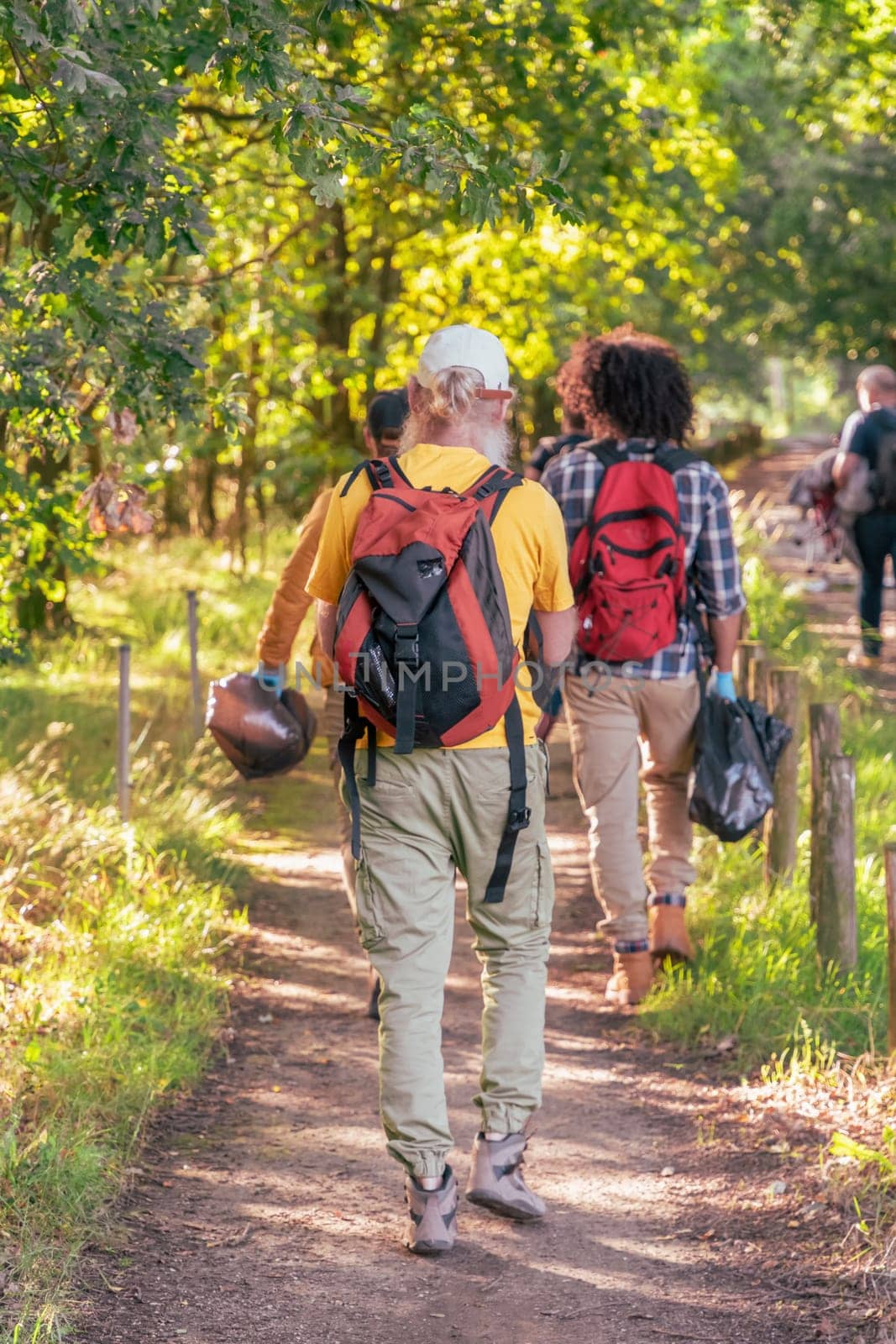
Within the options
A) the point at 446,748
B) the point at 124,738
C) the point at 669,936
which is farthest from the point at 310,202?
the point at 446,748

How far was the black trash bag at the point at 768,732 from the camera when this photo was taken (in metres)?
5.20

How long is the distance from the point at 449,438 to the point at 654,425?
1.73m

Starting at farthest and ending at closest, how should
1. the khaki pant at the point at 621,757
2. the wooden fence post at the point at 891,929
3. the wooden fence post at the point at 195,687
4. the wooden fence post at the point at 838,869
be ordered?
the wooden fence post at the point at 195,687
the khaki pant at the point at 621,757
the wooden fence post at the point at 838,869
the wooden fence post at the point at 891,929

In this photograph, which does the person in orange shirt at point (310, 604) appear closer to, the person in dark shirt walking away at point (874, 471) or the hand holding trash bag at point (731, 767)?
the hand holding trash bag at point (731, 767)

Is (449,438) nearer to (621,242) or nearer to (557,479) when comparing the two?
(557,479)

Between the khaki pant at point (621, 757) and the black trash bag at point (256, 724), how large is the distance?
Answer: 3.12ft

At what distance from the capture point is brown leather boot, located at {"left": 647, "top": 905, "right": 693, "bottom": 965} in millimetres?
5340

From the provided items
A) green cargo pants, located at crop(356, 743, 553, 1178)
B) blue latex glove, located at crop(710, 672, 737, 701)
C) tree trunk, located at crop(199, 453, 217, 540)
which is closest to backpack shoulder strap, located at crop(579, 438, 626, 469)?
blue latex glove, located at crop(710, 672, 737, 701)

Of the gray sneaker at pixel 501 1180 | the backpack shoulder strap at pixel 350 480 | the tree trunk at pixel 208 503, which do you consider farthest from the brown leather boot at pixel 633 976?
the tree trunk at pixel 208 503

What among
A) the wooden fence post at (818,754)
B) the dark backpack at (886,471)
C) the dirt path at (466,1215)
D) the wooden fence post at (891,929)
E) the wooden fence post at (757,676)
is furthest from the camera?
the dark backpack at (886,471)

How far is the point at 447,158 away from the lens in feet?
12.8

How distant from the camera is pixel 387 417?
4.71m

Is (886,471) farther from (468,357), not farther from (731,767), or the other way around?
(468,357)

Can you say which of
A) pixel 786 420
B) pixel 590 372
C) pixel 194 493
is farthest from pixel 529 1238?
pixel 786 420
